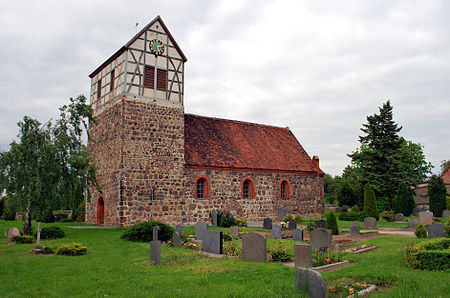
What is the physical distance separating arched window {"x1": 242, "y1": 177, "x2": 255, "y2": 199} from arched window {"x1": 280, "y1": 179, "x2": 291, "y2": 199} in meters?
3.04

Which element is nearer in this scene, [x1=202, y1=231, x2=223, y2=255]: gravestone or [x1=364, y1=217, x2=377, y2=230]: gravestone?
[x1=202, y1=231, x2=223, y2=255]: gravestone

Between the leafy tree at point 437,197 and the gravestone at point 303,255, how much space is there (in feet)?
90.7

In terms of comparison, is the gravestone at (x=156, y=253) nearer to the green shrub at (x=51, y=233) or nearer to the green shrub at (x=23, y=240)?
the green shrub at (x=23, y=240)

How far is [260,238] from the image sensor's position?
1115 cm

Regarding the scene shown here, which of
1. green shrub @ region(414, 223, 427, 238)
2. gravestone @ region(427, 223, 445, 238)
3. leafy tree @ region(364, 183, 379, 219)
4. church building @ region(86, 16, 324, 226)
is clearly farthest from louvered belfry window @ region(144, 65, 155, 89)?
leafy tree @ region(364, 183, 379, 219)

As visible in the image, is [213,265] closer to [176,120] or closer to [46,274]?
[46,274]

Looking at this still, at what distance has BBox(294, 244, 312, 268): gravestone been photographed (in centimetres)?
969

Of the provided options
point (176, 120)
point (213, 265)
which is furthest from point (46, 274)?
point (176, 120)

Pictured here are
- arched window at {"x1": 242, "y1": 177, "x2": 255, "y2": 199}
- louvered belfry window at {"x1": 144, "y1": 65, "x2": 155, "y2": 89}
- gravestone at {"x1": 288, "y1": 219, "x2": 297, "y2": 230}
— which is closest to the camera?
gravestone at {"x1": 288, "y1": 219, "x2": 297, "y2": 230}

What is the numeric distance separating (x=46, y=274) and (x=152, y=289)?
142 inches

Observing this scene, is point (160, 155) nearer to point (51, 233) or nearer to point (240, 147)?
point (240, 147)

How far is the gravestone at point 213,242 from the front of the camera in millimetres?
12812

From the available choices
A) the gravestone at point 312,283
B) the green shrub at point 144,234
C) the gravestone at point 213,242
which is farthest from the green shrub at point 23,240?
the gravestone at point 312,283

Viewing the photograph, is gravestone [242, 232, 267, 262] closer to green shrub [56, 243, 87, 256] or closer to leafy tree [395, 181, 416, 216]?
green shrub [56, 243, 87, 256]
